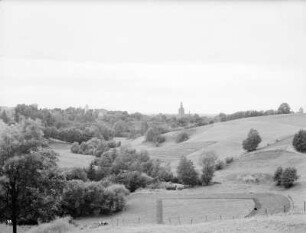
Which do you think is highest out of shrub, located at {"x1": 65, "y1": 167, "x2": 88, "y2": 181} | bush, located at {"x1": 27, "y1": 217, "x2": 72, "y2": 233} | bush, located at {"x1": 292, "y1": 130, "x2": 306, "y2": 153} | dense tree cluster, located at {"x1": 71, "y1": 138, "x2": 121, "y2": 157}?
dense tree cluster, located at {"x1": 71, "y1": 138, "x2": 121, "y2": 157}

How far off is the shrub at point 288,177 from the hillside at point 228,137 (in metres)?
21.2

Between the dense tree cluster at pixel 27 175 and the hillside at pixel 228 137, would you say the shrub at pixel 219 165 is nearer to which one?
the hillside at pixel 228 137

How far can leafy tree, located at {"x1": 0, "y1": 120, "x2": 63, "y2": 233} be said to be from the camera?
23.5 meters

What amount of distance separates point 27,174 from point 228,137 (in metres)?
82.5

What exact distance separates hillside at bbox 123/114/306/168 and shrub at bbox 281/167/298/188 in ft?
69.6

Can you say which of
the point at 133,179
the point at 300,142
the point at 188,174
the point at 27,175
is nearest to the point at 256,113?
the point at 300,142

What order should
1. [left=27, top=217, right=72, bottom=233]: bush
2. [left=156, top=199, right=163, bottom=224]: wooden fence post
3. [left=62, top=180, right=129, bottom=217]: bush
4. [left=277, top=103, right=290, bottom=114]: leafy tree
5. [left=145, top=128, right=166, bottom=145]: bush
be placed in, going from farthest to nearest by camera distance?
[left=277, top=103, right=290, bottom=114]: leafy tree
[left=145, top=128, right=166, bottom=145]: bush
[left=62, top=180, right=129, bottom=217]: bush
[left=156, top=199, right=163, bottom=224]: wooden fence post
[left=27, top=217, right=72, bottom=233]: bush

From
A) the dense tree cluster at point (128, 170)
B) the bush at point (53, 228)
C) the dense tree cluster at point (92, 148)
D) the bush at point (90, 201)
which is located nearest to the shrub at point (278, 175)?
the dense tree cluster at point (128, 170)

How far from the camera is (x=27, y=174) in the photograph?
23.9 meters

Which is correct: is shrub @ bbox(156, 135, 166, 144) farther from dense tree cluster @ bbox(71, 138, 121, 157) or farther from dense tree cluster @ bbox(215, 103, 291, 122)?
dense tree cluster @ bbox(215, 103, 291, 122)

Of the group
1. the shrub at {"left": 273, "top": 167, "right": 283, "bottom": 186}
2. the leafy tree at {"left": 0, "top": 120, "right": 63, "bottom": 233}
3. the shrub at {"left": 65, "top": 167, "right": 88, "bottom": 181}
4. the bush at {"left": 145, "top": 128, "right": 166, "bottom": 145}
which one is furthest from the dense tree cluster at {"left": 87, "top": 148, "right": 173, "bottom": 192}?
the leafy tree at {"left": 0, "top": 120, "right": 63, "bottom": 233}

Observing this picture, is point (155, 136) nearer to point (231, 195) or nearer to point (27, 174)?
point (231, 195)

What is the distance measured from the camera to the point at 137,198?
61.2 metres

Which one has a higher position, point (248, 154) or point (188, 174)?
point (248, 154)
